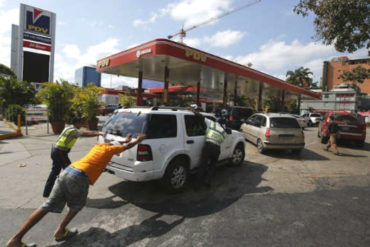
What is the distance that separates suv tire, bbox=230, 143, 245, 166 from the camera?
6.45 m

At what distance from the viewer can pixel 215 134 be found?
4863 mm

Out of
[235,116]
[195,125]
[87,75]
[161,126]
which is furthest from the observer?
[87,75]

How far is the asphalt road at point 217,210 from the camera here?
2984 mm

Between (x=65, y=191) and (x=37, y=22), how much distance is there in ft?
117

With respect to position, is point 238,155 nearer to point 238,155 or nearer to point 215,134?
point 238,155

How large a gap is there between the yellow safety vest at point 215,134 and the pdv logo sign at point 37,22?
34063 millimetres

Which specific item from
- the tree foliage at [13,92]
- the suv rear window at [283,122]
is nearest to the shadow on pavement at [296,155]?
the suv rear window at [283,122]

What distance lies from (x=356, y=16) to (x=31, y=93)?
22.1 meters

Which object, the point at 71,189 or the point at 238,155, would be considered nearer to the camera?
the point at 71,189

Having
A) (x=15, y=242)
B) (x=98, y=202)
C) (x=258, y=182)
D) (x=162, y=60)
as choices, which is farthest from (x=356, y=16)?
(x=15, y=242)

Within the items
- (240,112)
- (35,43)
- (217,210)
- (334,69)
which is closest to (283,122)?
(217,210)

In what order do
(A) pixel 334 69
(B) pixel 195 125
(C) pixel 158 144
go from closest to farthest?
(C) pixel 158 144 < (B) pixel 195 125 < (A) pixel 334 69

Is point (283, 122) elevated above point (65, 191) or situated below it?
above

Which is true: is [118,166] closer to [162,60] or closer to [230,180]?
[230,180]
